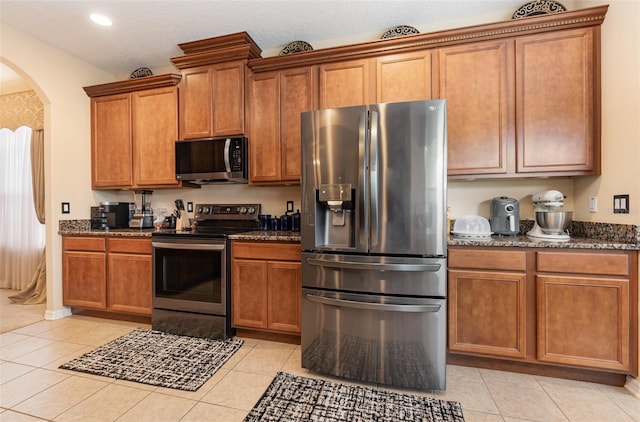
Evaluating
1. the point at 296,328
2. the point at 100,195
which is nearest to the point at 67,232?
the point at 100,195

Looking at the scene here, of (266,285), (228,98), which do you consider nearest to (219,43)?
(228,98)

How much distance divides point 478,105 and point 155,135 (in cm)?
309

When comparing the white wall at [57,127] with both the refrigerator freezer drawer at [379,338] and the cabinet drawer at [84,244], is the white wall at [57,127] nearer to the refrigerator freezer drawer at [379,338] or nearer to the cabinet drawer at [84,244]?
the cabinet drawer at [84,244]

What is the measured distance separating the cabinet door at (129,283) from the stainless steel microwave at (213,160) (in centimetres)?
92

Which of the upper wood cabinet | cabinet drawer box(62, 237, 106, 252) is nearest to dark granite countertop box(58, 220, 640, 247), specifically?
the upper wood cabinet

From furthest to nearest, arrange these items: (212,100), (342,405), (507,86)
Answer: (212,100), (507,86), (342,405)

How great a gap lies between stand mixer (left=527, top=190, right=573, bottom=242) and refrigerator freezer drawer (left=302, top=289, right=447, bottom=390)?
1035 mm

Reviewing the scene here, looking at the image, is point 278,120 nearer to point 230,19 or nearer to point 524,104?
point 230,19

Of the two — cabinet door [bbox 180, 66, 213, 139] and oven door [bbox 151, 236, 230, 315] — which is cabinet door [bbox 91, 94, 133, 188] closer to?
cabinet door [bbox 180, 66, 213, 139]

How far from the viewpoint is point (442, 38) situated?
2297 mm

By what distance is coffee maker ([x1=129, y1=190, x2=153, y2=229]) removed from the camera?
3262 mm

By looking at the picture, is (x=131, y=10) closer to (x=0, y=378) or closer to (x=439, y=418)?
(x=0, y=378)

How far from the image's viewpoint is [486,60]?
7.38ft

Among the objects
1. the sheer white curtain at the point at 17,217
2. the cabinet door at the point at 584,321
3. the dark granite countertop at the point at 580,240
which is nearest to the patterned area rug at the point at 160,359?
the dark granite countertop at the point at 580,240
